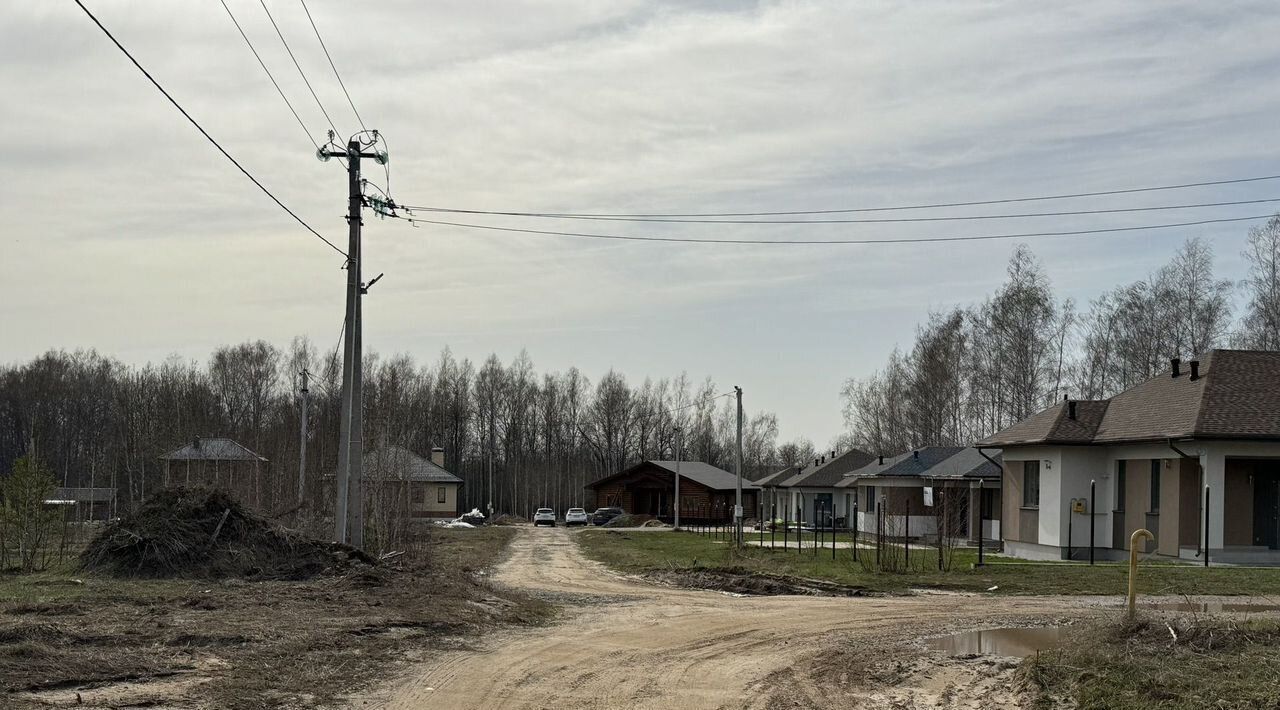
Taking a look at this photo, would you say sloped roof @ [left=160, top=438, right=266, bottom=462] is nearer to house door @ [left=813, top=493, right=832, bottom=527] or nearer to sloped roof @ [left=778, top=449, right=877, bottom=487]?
sloped roof @ [left=778, top=449, right=877, bottom=487]

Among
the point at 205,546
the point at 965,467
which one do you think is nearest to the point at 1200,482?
the point at 965,467

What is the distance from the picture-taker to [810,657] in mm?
13352

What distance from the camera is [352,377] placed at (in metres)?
21.4

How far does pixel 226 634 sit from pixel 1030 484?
27.7m

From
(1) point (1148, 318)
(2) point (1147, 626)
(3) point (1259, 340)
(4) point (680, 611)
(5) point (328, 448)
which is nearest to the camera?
(2) point (1147, 626)

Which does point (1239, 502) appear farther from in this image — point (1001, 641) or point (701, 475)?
point (701, 475)

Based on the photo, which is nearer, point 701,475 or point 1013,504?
point 1013,504

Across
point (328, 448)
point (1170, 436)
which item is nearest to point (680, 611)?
point (1170, 436)

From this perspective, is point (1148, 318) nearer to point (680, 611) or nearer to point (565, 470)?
point (680, 611)

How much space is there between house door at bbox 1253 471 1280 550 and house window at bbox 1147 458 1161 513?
2326mm

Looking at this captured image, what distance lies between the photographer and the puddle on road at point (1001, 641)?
45.5ft

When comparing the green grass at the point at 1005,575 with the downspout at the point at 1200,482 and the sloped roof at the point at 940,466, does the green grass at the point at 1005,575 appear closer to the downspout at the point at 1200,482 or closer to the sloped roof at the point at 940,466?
the downspout at the point at 1200,482

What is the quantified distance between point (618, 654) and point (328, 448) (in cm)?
2885

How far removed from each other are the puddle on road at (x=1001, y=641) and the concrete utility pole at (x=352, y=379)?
11.5m
